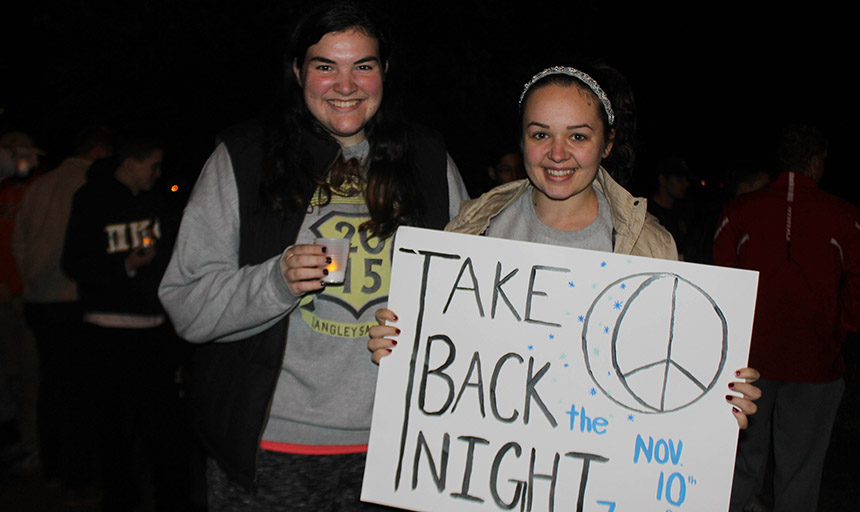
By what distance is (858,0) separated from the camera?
16109 mm

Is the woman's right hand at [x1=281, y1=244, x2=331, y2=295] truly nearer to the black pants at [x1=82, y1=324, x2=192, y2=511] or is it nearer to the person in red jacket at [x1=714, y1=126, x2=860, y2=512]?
the black pants at [x1=82, y1=324, x2=192, y2=511]

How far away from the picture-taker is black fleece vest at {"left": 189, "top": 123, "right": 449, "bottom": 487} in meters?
2.06

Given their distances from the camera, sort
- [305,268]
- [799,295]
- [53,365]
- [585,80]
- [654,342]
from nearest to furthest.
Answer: [305,268]
[654,342]
[585,80]
[799,295]
[53,365]

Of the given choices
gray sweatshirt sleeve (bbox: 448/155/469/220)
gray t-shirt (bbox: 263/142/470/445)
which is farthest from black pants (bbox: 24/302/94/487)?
gray sweatshirt sleeve (bbox: 448/155/469/220)

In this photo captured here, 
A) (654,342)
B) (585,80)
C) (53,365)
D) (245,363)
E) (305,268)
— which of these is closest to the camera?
(305,268)

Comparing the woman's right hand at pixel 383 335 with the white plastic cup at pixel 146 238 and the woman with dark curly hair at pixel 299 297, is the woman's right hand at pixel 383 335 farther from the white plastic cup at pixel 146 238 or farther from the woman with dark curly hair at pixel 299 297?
the white plastic cup at pixel 146 238

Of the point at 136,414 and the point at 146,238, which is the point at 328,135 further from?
the point at 136,414

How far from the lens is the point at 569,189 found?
2.16m

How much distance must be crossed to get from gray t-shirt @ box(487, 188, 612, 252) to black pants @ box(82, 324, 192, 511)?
235 centimetres

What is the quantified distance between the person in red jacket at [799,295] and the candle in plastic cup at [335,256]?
2851mm

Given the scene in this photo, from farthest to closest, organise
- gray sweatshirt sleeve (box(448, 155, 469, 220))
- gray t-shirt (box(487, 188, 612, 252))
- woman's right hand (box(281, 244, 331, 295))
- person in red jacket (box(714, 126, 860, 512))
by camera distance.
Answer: person in red jacket (box(714, 126, 860, 512)), gray sweatshirt sleeve (box(448, 155, 469, 220)), gray t-shirt (box(487, 188, 612, 252)), woman's right hand (box(281, 244, 331, 295))

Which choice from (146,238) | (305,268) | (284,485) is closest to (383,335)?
(305,268)

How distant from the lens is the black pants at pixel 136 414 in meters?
3.88

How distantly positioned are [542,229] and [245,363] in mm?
980
